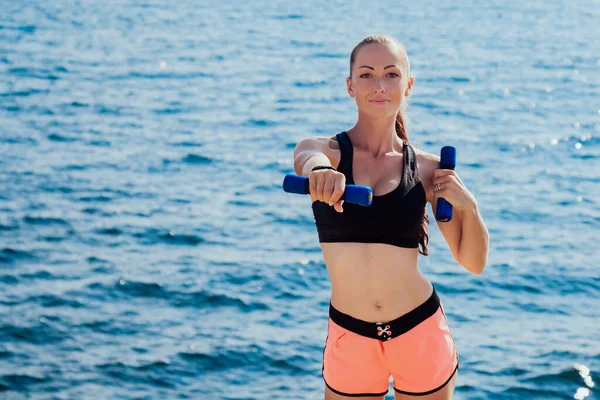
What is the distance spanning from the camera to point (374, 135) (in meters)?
4.76

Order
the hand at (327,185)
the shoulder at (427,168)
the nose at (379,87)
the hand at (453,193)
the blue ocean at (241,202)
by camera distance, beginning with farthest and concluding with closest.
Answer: the blue ocean at (241,202) < the shoulder at (427,168) < the nose at (379,87) < the hand at (453,193) < the hand at (327,185)

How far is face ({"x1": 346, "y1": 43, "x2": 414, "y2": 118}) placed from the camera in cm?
458

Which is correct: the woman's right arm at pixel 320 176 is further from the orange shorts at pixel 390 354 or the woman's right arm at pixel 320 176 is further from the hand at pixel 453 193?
the orange shorts at pixel 390 354

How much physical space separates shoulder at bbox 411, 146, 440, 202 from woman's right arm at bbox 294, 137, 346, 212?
18.2 inches

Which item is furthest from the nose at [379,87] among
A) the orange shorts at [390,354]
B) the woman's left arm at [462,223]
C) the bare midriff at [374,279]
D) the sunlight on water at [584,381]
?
the sunlight on water at [584,381]

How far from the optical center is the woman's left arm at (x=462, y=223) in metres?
4.49

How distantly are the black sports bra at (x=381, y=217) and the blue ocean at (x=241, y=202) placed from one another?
1.90 metres

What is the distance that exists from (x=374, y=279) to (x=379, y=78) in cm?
95

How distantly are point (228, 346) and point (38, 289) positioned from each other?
3.06 metres

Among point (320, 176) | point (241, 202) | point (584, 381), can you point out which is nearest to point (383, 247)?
point (320, 176)

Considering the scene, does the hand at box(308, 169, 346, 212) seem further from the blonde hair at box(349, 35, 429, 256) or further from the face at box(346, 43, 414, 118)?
the blonde hair at box(349, 35, 429, 256)

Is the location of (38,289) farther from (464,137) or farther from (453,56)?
(453,56)

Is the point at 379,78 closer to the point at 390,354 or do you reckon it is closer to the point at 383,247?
the point at 383,247

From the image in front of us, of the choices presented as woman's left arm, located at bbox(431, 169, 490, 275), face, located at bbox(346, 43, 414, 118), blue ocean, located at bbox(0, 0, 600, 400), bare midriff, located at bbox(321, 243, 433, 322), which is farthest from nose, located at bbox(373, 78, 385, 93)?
blue ocean, located at bbox(0, 0, 600, 400)
